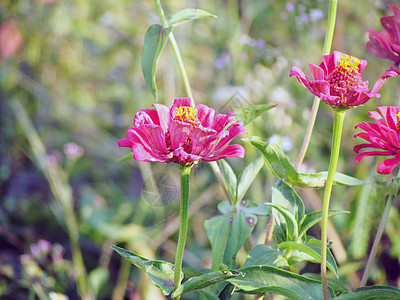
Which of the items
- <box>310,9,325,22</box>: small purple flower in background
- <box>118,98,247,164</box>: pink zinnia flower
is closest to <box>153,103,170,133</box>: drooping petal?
<box>118,98,247,164</box>: pink zinnia flower

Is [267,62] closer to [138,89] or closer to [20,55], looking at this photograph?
[138,89]

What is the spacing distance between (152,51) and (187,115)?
0.18 metres

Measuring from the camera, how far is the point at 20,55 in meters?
1.71

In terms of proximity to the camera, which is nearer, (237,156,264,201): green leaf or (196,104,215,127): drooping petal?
(196,104,215,127): drooping petal

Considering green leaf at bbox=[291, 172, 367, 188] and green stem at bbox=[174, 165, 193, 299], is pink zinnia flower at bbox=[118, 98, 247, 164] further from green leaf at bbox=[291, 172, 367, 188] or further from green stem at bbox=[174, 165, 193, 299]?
green leaf at bbox=[291, 172, 367, 188]

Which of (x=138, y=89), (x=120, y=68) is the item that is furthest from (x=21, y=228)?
(x=120, y=68)

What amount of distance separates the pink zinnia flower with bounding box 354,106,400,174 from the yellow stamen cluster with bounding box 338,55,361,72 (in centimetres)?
6

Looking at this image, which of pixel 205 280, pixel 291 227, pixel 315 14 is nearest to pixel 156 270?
pixel 205 280

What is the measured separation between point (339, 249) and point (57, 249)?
72 cm

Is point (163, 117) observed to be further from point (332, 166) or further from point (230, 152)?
point (332, 166)

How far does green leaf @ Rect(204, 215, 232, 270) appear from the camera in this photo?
2.06 ft

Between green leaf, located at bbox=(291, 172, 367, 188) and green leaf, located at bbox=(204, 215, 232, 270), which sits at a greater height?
green leaf, located at bbox=(291, 172, 367, 188)

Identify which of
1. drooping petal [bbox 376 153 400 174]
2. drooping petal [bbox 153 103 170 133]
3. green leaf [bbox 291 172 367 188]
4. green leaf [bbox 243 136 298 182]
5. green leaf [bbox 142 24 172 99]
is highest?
green leaf [bbox 142 24 172 99]

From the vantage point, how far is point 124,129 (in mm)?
1649
